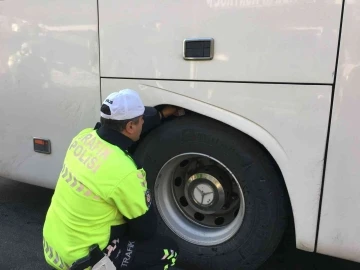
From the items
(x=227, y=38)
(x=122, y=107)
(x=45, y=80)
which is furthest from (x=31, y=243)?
(x=227, y=38)

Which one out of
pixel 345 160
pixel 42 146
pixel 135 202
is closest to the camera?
pixel 135 202

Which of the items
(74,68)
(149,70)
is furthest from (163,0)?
(74,68)

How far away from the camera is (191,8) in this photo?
7.56ft

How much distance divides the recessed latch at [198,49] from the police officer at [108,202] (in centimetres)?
58

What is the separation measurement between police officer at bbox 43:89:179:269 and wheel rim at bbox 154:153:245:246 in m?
0.65

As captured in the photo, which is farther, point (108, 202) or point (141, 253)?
point (141, 253)

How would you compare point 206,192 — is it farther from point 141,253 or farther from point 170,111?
point 141,253

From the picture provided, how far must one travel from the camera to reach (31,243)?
3.33 metres

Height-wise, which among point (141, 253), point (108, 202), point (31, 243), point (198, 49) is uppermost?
point (198, 49)

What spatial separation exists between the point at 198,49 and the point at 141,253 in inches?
47.9

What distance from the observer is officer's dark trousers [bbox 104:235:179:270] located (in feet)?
6.45

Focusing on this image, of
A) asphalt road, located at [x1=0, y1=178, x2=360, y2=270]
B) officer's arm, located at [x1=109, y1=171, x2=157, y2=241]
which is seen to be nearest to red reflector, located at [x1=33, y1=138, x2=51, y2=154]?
asphalt road, located at [x1=0, y1=178, x2=360, y2=270]

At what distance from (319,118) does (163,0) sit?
1.18m

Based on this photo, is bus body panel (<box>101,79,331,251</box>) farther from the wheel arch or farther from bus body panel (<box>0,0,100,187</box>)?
bus body panel (<box>0,0,100,187</box>)
